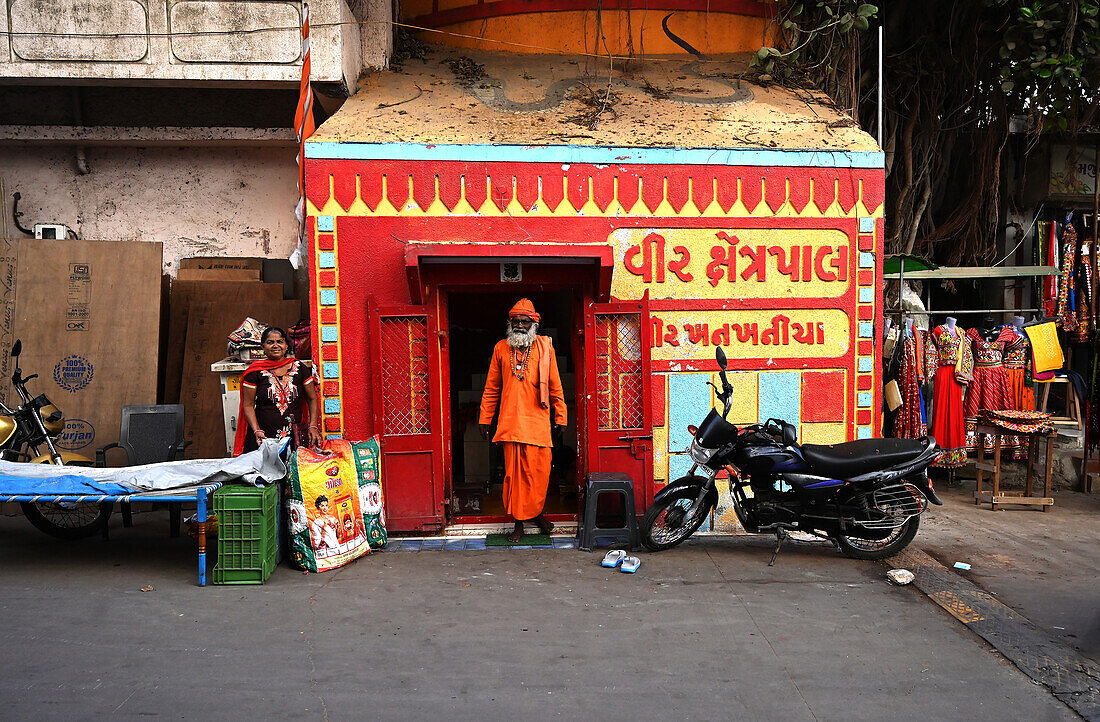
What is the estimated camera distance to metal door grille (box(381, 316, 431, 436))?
6.25 metres

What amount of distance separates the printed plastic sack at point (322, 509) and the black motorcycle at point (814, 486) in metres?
2.11

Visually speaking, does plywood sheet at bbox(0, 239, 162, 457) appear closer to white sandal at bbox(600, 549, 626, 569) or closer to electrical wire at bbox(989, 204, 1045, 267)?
white sandal at bbox(600, 549, 626, 569)

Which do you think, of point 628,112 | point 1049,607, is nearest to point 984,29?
point 628,112

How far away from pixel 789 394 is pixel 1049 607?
92.2 inches

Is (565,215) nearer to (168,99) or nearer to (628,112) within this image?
(628,112)

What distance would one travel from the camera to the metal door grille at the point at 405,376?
6.25m

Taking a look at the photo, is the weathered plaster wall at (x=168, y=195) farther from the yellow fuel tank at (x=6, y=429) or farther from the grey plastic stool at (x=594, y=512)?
the grey plastic stool at (x=594, y=512)

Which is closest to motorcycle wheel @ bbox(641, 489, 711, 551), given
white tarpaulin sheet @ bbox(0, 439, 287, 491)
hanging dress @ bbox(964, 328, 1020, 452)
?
white tarpaulin sheet @ bbox(0, 439, 287, 491)

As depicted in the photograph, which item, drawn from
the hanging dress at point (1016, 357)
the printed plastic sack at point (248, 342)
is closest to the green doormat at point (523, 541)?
the printed plastic sack at point (248, 342)

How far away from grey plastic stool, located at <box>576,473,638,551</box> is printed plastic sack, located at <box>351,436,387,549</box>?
4.91ft

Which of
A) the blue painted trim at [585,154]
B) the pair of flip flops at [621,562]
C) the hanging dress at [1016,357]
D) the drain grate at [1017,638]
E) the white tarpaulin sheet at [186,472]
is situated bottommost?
the drain grate at [1017,638]

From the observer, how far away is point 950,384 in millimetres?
8117

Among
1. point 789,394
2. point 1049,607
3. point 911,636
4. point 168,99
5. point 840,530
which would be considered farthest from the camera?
point 168,99

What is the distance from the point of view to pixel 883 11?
28.8 feet
